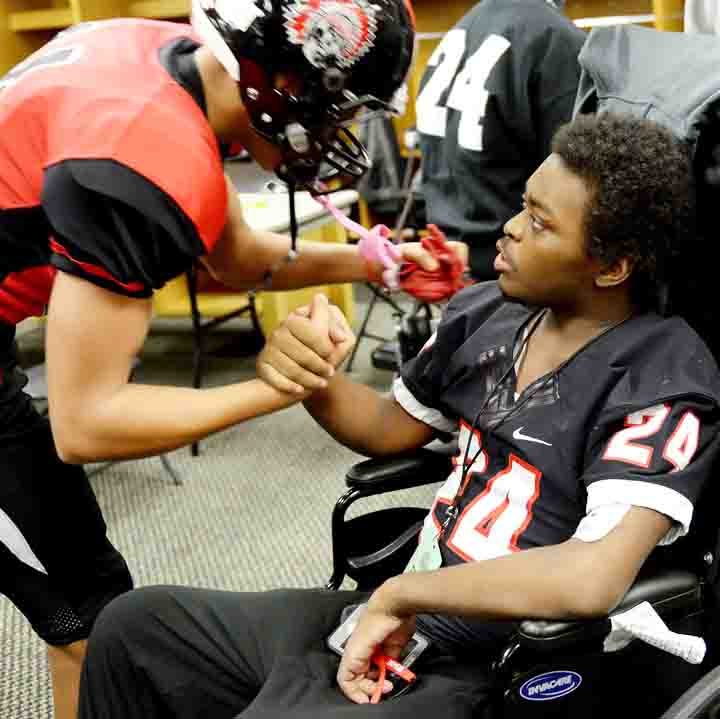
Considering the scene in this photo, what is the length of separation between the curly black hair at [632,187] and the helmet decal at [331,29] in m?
0.34

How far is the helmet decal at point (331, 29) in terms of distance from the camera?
943 mm

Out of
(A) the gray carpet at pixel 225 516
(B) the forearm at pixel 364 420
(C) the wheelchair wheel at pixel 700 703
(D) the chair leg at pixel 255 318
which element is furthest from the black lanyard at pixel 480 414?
(D) the chair leg at pixel 255 318

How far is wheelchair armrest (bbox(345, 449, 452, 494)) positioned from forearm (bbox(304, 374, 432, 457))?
4cm

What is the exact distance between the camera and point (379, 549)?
1.38 metres

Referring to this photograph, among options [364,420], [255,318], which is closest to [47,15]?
[255,318]

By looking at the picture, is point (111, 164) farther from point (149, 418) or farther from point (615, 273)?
point (615, 273)

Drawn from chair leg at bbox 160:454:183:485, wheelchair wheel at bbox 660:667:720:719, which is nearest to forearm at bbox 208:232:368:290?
wheelchair wheel at bbox 660:667:720:719

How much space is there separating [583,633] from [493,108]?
1356 mm

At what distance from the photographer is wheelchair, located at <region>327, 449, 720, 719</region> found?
973mm

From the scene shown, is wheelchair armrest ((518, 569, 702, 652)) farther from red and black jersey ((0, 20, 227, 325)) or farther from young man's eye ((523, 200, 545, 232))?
red and black jersey ((0, 20, 227, 325))

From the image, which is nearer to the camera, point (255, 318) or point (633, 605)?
point (633, 605)

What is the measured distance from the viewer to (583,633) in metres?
0.96

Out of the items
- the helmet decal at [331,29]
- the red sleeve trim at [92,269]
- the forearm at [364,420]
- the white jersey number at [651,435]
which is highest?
the helmet decal at [331,29]

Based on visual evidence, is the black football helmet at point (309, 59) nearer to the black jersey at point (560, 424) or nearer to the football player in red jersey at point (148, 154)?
the football player in red jersey at point (148, 154)
